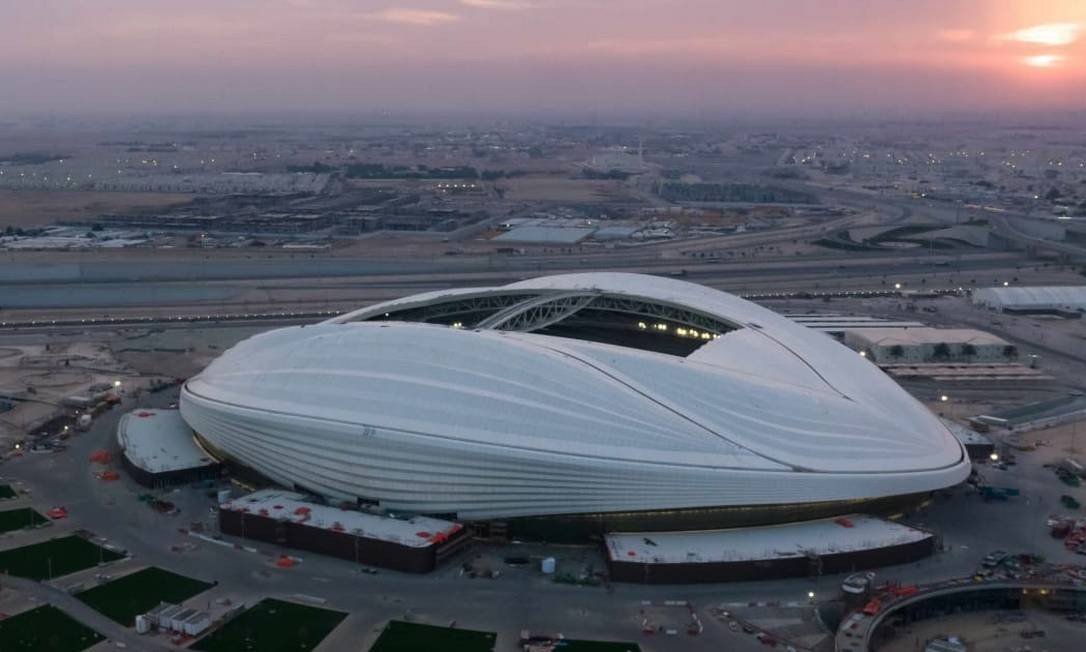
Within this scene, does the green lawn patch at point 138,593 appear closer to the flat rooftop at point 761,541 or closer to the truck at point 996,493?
the flat rooftop at point 761,541

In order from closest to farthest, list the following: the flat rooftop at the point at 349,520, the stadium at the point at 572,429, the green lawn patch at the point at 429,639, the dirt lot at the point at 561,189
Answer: the green lawn patch at the point at 429,639 < the flat rooftop at the point at 349,520 < the stadium at the point at 572,429 < the dirt lot at the point at 561,189

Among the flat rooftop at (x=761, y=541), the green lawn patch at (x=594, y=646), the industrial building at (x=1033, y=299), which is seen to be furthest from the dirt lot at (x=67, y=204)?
the green lawn patch at (x=594, y=646)

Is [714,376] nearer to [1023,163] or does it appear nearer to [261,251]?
[261,251]

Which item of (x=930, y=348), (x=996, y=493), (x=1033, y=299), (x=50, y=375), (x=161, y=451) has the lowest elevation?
(x=50, y=375)

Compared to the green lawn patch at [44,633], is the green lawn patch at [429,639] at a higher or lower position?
higher

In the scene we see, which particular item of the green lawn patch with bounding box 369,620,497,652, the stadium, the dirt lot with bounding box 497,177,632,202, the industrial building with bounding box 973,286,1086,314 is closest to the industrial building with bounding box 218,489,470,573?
the stadium

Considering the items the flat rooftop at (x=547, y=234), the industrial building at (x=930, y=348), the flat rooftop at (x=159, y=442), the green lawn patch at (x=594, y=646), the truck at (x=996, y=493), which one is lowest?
the green lawn patch at (x=594, y=646)

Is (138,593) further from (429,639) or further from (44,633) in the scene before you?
(429,639)

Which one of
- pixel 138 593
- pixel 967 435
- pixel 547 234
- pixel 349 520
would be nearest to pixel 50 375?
pixel 349 520

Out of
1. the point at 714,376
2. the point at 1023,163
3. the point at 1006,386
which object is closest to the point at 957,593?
the point at 714,376
